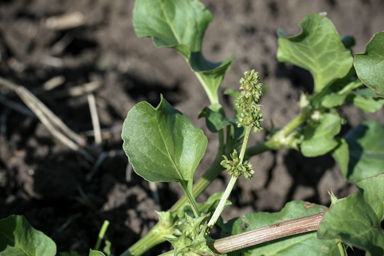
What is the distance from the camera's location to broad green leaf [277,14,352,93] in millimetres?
1841

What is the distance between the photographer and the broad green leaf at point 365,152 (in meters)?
2.24

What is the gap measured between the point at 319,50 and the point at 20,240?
1634 millimetres

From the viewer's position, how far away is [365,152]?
94.3 inches

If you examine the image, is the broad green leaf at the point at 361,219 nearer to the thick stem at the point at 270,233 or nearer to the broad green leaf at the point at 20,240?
the thick stem at the point at 270,233

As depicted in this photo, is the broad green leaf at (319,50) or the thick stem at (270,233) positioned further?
the broad green leaf at (319,50)

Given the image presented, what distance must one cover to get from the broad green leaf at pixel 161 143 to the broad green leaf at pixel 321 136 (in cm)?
74

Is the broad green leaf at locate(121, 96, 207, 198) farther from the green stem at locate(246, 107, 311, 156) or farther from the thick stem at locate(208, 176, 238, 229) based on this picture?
the green stem at locate(246, 107, 311, 156)

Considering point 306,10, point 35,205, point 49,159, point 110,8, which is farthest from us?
point 306,10

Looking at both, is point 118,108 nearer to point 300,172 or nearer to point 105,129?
point 105,129

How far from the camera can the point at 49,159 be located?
2.57 m

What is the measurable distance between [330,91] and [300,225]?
3.07 ft

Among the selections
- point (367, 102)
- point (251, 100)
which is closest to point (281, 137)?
point (367, 102)

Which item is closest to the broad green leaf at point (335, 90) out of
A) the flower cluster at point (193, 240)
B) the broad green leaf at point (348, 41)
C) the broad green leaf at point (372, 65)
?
the broad green leaf at point (348, 41)

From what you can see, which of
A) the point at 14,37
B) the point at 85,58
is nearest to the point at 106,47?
the point at 85,58
